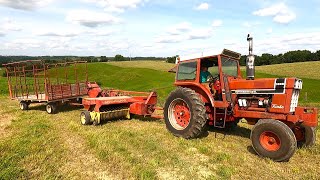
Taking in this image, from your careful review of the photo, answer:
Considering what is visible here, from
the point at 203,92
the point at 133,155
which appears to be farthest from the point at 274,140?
the point at 133,155

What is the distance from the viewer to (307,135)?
23.2 feet

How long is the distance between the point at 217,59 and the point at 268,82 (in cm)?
163

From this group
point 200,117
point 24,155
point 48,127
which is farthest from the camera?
point 48,127

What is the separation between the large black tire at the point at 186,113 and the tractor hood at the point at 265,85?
40.5 inches

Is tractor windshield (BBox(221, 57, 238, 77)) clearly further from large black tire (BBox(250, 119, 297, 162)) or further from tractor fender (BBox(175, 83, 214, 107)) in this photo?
large black tire (BBox(250, 119, 297, 162))

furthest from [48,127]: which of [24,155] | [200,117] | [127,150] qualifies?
[200,117]

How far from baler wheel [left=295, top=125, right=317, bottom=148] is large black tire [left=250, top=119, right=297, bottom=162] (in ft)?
3.75

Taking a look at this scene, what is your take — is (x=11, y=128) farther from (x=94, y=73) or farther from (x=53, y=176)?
(x=94, y=73)

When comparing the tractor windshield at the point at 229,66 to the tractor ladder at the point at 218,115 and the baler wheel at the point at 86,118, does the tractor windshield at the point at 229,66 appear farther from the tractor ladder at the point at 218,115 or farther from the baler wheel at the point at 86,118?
the baler wheel at the point at 86,118

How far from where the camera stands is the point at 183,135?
8.09 metres

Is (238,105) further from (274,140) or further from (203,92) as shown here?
(274,140)

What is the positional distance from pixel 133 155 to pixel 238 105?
309 centimetres

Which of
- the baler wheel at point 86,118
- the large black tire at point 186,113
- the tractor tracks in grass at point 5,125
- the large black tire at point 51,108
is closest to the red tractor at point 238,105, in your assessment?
the large black tire at point 186,113

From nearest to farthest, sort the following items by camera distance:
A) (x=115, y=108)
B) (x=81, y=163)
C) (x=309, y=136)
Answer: (x=81, y=163), (x=309, y=136), (x=115, y=108)
